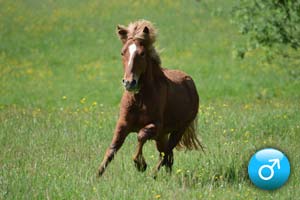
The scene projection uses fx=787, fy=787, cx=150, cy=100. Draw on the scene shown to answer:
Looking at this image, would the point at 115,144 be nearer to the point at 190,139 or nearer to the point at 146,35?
the point at 146,35

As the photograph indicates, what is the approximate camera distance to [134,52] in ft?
28.6

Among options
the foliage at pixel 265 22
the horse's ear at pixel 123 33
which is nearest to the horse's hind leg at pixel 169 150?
the horse's ear at pixel 123 33

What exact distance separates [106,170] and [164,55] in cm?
1860

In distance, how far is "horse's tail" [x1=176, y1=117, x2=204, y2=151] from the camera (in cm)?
1063

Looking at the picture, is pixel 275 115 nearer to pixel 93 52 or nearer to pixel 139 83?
pixel 139 83

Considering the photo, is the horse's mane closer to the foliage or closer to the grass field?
the grass field

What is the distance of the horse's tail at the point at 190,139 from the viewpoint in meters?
10.6

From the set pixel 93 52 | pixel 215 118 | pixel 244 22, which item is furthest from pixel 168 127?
pixel 93 52

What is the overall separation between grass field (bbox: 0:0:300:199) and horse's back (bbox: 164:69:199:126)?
55 cm

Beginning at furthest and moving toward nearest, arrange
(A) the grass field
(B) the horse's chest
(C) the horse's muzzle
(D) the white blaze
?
(B) the horse's chest, (D) the white blaze, (C) the horse's muzzle, (A) the grass field

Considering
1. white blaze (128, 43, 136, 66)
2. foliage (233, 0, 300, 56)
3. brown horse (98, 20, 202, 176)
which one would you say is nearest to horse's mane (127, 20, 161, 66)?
brown horse (98, 20, 202, 176)

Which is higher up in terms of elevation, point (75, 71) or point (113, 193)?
point (75, 71)

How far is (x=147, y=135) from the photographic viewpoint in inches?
341

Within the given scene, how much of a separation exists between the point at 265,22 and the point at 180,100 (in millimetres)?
6463
